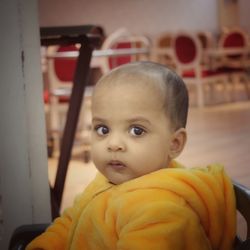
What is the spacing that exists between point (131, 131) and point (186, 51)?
19.0 ft

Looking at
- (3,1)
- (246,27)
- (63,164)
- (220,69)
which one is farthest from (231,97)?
(3,1)

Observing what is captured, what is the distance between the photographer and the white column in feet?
4.36

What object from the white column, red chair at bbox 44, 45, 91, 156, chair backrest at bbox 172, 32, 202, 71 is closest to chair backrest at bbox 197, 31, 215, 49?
chair backrest at bbox 172, 32, 202, 71

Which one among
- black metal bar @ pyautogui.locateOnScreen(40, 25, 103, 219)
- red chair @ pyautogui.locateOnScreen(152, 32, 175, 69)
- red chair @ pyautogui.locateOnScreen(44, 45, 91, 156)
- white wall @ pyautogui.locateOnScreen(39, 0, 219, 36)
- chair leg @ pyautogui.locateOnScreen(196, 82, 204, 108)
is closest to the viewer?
black metal bar @ pyautogui.locateOnScreen(40, 25, 103, 219)

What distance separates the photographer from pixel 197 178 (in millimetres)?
946

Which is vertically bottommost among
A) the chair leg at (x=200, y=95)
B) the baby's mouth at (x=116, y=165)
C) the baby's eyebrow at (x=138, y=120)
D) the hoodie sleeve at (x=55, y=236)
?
the chair leg at (x=200, y=95)

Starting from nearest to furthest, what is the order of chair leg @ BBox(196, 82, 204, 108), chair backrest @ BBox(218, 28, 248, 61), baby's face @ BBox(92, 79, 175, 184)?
baby's face @ BBox(92, 79, 175, 184) → chair leg @ BBox(196, 82, 204, 108) → chair backrest @ BBox(218, 28, 248, 61)

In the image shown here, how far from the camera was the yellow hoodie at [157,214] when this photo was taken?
84 centimetres

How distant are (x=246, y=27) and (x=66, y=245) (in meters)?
10.7

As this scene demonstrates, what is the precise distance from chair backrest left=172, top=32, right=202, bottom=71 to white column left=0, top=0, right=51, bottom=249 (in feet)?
17.0

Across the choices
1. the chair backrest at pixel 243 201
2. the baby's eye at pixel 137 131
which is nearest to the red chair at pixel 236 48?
the chair backrest at pixel 243 201

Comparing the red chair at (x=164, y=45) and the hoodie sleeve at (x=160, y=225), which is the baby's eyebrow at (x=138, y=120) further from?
the red chair at (x=164, y=45)

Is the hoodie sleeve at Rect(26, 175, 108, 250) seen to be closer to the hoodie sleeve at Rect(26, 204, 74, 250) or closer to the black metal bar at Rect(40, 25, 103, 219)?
the hoodie sleeve at Rect(26, 204, 74, 250)

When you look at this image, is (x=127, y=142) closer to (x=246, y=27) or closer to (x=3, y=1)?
(x=3, y=1)
